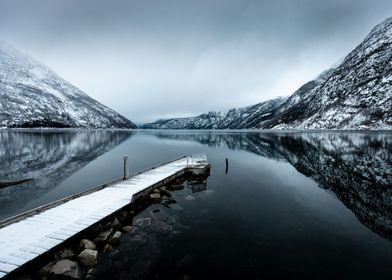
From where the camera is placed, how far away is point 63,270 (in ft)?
35.3

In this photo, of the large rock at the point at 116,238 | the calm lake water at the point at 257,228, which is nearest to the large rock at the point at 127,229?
the calm lake water at the point at 257,228

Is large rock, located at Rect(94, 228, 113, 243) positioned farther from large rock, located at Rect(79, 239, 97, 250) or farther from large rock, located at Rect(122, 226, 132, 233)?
Answer: large rock, located at Rect(122, 226, 132, 233)

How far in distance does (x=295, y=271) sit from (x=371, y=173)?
30.4 meters

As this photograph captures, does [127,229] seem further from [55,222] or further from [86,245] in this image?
[55,222]

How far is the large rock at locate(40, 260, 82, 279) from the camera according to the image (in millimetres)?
10617

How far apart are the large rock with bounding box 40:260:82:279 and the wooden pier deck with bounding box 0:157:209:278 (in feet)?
2.43

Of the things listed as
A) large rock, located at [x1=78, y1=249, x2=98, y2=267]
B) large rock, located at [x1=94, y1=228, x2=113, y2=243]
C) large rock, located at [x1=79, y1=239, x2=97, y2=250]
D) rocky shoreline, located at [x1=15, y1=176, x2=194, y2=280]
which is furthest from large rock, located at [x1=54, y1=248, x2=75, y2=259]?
large rock, located at [x1=94, y1=228, x2=113, y2=243]

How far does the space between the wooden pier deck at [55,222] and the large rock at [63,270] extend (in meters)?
0.74

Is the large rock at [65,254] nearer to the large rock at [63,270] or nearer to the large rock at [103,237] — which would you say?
the large rock at [63,270]

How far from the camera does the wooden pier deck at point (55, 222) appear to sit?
11.0m

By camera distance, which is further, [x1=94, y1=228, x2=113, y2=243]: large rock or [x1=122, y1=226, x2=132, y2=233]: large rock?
[x1=122, y1=226, x2=132, y2=233]: large rock

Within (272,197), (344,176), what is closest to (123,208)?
(272,197)

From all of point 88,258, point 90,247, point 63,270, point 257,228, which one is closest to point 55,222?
point 90,247

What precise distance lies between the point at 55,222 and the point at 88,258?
3.90 meters
